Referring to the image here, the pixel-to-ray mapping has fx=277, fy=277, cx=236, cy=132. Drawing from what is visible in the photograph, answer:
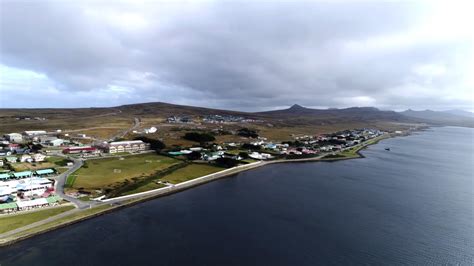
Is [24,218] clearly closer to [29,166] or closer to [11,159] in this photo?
[29,166]

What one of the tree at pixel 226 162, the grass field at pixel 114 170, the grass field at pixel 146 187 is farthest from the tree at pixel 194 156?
the grass field at pixel 146 187

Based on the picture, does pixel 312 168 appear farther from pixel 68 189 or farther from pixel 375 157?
pixel 68 189

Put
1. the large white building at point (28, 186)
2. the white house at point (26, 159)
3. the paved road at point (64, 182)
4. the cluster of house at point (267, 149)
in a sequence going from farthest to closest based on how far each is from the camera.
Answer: the cluster of house at point (267, 149) < the white house at point (26, 159) < the large white building at point (28, 186) < the paved road at point (64, 182)

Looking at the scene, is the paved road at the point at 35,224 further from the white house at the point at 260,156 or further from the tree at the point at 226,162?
the white house at the point at 260,156

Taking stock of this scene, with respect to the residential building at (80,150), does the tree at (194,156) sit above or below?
below

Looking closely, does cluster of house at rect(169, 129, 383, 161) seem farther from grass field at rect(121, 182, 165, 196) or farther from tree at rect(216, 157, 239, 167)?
grass field at rect(121, 182, 165, 196)

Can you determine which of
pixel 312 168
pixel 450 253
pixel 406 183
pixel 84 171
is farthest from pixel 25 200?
pixel 406 183
